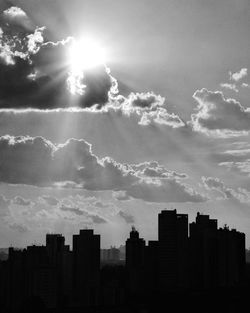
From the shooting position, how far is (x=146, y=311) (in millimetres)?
195250

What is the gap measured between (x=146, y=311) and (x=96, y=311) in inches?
600

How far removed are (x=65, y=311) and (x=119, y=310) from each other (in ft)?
57.3

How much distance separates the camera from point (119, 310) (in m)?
195

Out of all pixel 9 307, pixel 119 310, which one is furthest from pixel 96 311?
pixel 9 307

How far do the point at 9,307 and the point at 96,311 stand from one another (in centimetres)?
2736

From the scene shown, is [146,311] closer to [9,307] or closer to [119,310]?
[119,310]

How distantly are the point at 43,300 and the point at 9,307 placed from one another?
10.7m

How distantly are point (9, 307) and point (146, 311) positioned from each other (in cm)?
4205

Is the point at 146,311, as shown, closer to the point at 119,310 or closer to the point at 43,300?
the point at 119,310

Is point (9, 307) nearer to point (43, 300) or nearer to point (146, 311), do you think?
point (43, 300)

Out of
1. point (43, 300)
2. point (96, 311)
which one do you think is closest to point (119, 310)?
point (96, 311)

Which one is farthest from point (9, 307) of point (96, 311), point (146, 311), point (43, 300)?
point (146, 311)

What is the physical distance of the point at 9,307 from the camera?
19775 cm

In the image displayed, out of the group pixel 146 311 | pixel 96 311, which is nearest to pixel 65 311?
pixel 96 311
